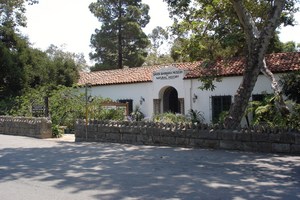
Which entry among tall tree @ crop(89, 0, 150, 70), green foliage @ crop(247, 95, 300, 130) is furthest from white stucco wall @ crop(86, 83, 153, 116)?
tall tree @ crop(89, 0, 150, 70)

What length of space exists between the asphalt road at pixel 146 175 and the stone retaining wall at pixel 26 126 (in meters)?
5.67

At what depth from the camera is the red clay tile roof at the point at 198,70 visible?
20.1 metres

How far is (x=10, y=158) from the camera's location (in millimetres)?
11148

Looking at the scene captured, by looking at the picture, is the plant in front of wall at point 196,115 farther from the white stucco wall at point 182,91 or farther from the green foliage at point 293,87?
the green foliage at point 293,87

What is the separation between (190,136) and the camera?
45.2 feet

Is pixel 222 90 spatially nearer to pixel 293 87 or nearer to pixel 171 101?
pixel 171 101

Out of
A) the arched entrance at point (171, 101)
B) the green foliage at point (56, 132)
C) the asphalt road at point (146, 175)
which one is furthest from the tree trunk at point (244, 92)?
the arched entrance at point (171, 101)

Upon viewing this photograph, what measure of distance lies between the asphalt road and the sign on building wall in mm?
11557

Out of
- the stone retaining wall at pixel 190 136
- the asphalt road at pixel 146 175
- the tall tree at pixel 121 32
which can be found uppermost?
the tall tree at pixel 121 32

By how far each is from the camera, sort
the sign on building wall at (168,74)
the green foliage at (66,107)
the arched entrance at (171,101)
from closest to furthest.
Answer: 1. the green foliage at (66,107)
2. the sign on building wall at (168,74)
3. the arched entrance at (171,101)

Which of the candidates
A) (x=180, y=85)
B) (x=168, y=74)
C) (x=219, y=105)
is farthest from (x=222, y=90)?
(x=168, y=74)

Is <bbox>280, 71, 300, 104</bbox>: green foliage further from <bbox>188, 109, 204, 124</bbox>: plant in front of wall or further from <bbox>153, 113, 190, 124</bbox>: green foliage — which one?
<bbox>188, 109, 204, 124</bbox>: plant in front of wall

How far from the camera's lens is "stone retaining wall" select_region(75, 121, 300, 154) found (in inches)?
470

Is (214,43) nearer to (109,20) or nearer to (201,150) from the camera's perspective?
(201,150)
